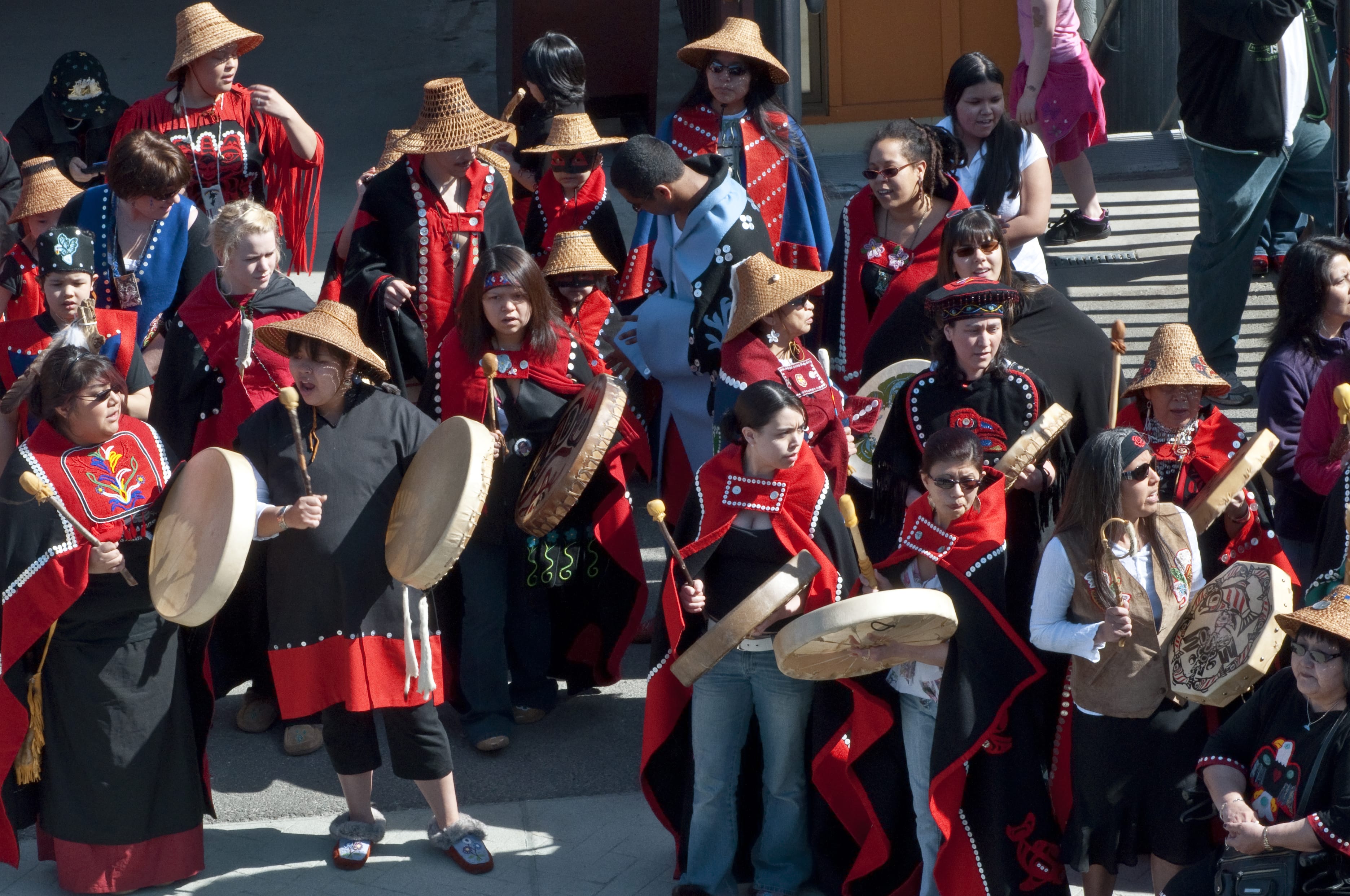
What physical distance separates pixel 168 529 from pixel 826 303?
2.43m

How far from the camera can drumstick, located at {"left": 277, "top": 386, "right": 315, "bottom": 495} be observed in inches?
179

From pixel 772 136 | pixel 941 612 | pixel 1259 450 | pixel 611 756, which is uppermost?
pixel 772 136

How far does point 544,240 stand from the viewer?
258 inches

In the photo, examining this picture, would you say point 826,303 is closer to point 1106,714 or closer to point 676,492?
point 676,492

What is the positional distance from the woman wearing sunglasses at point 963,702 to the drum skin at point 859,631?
0.07 meters

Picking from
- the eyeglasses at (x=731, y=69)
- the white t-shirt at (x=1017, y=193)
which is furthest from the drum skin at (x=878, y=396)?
the eyeglasses at (x=731, y=69)

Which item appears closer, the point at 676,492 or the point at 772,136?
the point at 676,492

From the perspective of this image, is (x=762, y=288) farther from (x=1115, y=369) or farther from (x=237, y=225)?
(x=237, y=225)

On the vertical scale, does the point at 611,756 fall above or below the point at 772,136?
below

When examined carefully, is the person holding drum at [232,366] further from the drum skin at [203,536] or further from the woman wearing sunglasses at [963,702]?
the woman wearing sunglasses at [963,702]

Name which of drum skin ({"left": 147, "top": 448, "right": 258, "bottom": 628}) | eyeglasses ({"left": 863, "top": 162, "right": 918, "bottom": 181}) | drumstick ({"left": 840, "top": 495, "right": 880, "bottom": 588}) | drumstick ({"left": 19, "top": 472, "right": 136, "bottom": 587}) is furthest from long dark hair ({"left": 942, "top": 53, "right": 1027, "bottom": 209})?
drumstick ({"left": 19, "top": 472, "right": 136, "bottom": 587})

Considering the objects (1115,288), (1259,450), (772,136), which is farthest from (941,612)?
(1115,288)

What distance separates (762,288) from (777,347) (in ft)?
0.63

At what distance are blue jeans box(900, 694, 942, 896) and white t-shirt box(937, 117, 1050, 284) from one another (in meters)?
2.02
